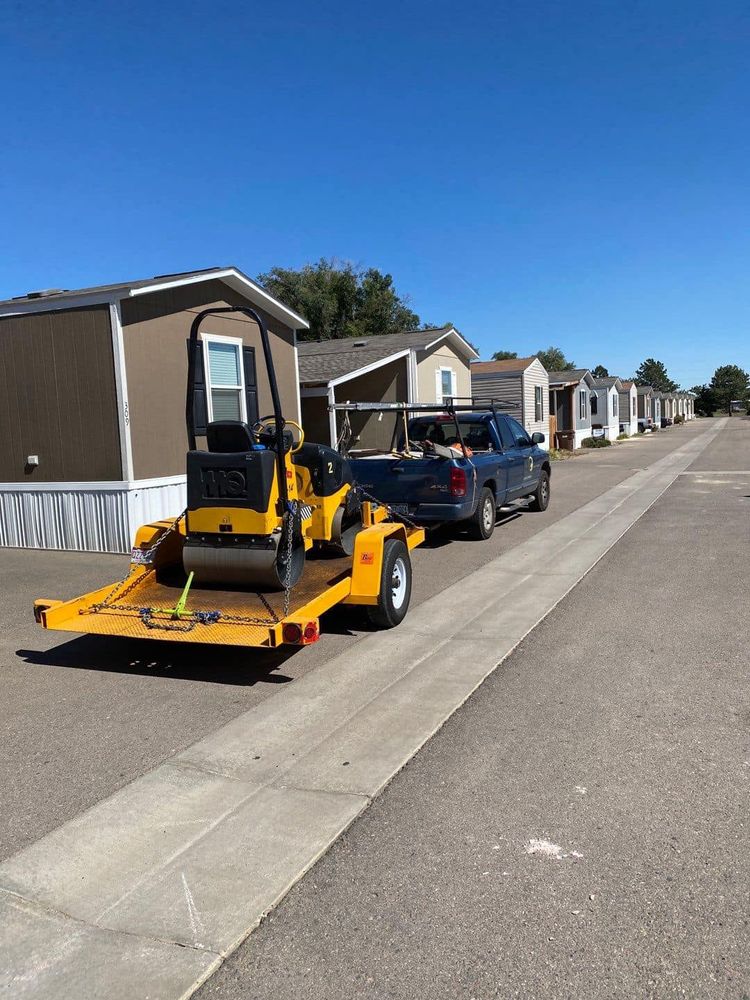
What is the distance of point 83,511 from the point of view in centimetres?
1100

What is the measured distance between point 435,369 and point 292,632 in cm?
1712

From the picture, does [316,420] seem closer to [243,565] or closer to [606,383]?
[243,565]

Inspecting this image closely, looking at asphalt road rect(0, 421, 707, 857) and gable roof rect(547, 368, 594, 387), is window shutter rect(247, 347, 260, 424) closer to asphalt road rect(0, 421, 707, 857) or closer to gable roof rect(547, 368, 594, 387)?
asphalt road rect(0, 421, 707, 857)

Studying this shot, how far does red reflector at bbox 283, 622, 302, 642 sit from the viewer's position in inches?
201

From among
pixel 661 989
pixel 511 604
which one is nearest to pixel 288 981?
pixel 661 989

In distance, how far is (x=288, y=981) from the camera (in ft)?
8.46

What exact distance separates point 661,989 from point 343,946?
1068 millimetres

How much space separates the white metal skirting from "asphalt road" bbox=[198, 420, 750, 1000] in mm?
6914

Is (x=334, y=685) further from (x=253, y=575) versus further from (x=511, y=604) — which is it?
(x=511, y=604)

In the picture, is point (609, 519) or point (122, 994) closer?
point (122, 994)

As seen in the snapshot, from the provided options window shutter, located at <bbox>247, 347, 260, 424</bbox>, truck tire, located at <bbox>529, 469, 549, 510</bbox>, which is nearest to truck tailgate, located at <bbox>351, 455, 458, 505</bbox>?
window shutter, located at <bbox>247, 347, 260, 424</bbox>

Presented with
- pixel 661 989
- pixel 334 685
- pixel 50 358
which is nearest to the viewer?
pixel 661 989

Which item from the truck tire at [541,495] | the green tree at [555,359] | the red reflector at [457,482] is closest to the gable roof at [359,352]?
the truck tire at [541,495]

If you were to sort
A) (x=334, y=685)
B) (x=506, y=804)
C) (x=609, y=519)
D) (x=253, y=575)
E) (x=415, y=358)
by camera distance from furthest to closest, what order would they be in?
1. (x=415, y=358)
2. (x=609, y=519)
3. (x=253, y=575)
4. (x=334, y=685)
5. (x=506, y=804)
